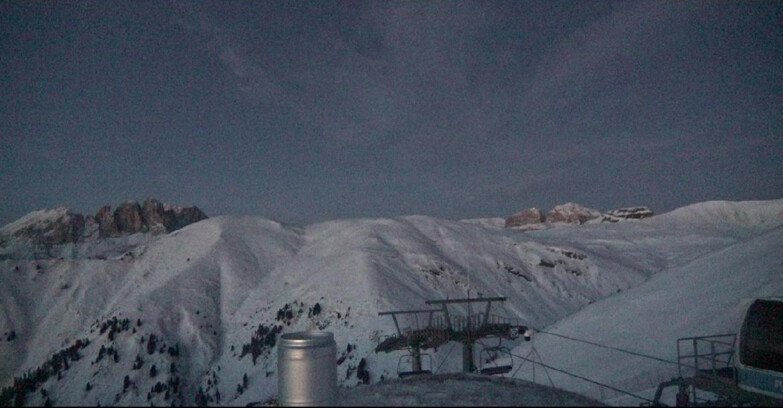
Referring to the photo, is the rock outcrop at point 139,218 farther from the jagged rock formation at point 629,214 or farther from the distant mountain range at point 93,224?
the jagged rock formation at point 629,214

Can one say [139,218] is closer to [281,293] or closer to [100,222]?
[100,222]

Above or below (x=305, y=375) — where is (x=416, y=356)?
below

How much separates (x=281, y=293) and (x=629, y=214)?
16163 centimetres

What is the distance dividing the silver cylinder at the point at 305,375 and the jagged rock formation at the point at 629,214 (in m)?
186

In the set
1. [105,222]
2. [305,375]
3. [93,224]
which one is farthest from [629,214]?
[305,375]

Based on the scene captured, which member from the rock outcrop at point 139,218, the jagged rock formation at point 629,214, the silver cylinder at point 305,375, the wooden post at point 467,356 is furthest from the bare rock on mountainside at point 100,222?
the jagged rock formation at point 629,214

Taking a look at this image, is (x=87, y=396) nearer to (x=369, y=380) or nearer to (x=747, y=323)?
(x=369, y=380)

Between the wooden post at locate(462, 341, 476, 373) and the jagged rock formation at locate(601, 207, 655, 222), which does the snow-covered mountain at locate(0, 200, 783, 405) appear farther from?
the jagged rock formation at locate(601, 207, 655, 222)

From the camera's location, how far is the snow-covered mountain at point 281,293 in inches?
1485

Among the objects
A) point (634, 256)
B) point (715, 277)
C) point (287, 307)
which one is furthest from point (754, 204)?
point (287, 307)

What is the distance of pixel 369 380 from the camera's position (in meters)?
35.1

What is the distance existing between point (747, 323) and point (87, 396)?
46249 mm

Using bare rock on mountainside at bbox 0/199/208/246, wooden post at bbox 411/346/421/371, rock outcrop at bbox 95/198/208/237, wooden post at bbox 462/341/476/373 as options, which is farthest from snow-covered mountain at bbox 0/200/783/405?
bare rock on mountainside at bbox 0/199/208/246

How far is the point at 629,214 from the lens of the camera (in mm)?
183500
